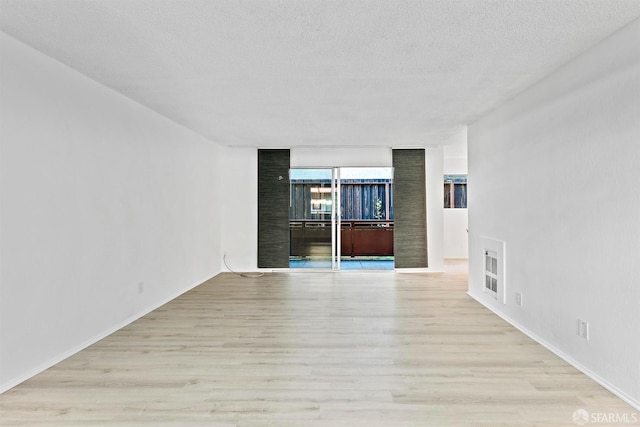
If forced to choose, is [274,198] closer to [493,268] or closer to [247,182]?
[247,182]

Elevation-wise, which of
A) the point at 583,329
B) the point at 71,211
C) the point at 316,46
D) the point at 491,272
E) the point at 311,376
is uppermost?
the point at 316,46

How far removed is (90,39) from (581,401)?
4054 mm

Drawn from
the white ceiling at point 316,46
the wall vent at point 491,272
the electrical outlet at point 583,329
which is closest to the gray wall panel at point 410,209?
the wall vent at point 491,272

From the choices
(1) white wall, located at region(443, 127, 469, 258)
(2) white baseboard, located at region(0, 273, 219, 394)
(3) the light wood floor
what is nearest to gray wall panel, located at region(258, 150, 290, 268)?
(3) the light wood floor

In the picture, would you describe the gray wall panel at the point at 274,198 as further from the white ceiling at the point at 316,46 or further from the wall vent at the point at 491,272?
the wall vent at the point at 491,272

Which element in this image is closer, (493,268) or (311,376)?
(311,376)

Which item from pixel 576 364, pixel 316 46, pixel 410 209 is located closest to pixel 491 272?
pixel 576 364

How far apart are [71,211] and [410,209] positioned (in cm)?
532

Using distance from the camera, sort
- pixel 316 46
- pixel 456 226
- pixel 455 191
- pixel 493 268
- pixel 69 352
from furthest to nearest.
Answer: pixel 455 191, pixel 456 226, pixel 493 268, pixel 69 352, pixel 316 46

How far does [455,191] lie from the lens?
8633 millimetres

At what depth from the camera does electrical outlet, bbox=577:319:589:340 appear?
249 cm

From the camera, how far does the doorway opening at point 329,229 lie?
6.68m

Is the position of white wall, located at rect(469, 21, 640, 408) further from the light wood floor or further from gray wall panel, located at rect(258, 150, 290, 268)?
gray wall panel, located at rect(258, 150, 290, 268)

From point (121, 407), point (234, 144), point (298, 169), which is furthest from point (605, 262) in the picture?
point (234, 144)
